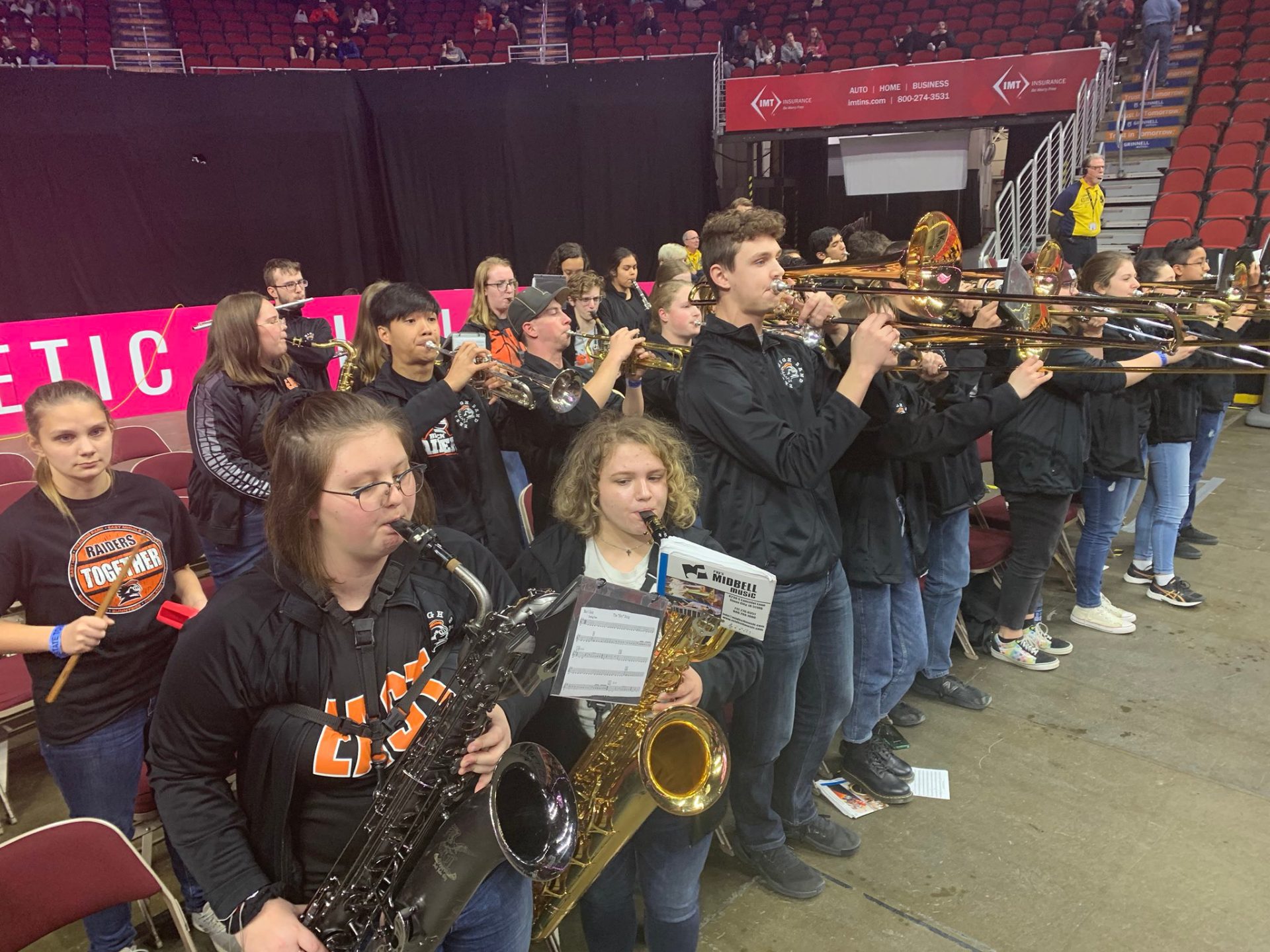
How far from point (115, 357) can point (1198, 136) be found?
12857mm

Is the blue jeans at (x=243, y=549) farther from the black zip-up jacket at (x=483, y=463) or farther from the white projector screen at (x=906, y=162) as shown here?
the white projector screen at (x=906, y=162)

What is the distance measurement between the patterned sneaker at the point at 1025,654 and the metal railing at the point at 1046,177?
23.5 ft

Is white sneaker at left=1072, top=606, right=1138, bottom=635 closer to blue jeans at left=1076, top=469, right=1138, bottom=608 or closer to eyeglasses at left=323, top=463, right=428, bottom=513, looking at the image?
blue jeans at left=1076, top=469, right=1138, bottom=608

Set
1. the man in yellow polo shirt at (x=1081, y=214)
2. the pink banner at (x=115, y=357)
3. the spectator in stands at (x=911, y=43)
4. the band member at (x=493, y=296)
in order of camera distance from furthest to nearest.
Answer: the spectator in stands at (x=911, y=43) < the man in yellow polo shirt at (x=1081, y=214) < the pink banner at (x=115, y=357) < the band member at (x=493, y=296)

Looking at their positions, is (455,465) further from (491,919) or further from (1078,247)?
(1078,247)

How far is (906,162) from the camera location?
41.7ft

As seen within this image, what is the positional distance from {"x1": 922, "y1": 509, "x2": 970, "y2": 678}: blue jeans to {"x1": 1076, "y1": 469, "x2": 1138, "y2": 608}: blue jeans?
1150mm

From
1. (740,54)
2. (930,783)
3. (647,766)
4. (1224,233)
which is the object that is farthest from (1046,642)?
(740,54)

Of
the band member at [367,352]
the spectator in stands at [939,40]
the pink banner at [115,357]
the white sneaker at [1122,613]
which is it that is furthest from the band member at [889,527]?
the spectator in stands at [939,40]

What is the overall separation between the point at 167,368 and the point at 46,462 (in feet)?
17.4

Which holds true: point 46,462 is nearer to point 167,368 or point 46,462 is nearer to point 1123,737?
point 1123,737

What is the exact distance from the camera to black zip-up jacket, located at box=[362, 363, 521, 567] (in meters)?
3.06

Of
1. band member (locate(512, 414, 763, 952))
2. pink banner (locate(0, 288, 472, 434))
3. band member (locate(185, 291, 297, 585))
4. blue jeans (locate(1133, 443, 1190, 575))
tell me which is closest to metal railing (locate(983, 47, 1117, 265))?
blue jeans (locate(1133, 443, 1190, 575))

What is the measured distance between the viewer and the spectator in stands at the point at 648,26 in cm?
1502
